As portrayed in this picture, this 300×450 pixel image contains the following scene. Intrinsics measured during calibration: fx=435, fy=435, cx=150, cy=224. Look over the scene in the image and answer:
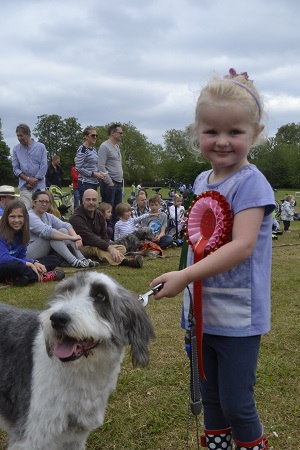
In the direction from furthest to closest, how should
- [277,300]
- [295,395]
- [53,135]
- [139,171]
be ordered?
[139,171] < [53,135] < [277,300] < [295,395]

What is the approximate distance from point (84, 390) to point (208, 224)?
3.81 feet

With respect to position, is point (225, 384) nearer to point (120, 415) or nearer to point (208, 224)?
point (208, 224)

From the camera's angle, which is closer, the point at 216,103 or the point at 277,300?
the point at 216,103

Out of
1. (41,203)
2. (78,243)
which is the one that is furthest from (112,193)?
(41,203)

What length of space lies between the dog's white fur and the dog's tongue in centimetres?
1

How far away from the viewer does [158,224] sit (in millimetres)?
12109

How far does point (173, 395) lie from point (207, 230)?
6.53 ft

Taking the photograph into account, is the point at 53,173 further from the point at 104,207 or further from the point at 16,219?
the point at 16,219

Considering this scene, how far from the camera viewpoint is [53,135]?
84.8 m

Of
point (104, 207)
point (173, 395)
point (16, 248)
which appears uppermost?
point (104, 207)

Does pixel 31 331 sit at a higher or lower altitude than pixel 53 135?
lower

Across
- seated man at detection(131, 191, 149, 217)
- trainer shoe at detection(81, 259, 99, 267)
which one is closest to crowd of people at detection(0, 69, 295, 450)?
trainer shoe at detection(81, 259, 99, 267)

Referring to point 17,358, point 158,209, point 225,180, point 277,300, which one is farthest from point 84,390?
point 158,209

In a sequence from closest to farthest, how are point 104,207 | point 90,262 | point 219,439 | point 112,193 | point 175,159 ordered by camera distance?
point 219,439 → point 90,262 → point 104,207 → point 112,193 → point 175,159
